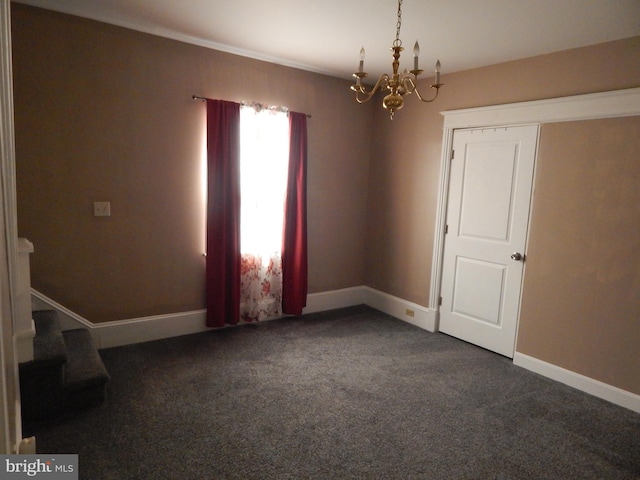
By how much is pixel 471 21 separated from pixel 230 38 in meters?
1.96

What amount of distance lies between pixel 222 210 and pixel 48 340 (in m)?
1.74

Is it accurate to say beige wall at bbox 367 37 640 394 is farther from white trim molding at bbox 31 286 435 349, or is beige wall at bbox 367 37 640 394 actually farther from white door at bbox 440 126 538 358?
white trim molding at bbox 31 286 435 349

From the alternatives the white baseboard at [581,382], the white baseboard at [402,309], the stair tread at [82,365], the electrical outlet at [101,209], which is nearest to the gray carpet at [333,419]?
the white baseboard at [581,382]

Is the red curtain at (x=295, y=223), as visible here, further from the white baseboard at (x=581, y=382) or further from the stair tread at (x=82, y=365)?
the white baseboard at (x=581, y=382)

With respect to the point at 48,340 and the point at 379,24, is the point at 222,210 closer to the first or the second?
the point at 48,340

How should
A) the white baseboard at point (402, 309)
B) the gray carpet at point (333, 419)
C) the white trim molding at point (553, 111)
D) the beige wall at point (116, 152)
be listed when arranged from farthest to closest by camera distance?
the white baseboard at point (402, 309) → the beige wall at point (116, 152) → the white trim molding at point (553, 111) → the gray carpet at point (333, 419)

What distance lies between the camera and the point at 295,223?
4387 mm

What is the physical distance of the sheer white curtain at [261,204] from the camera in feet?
13.1

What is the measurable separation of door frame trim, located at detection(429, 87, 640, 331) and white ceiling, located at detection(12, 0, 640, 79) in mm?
417

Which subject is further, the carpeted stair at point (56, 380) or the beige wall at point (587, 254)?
the beige wall at point (587, 254)

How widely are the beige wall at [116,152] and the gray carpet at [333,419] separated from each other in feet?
2.24

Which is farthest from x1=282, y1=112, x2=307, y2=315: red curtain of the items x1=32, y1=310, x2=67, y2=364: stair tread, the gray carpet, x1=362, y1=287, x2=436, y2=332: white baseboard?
x1=32, y1=310, x2=67, y2=364: stair tread

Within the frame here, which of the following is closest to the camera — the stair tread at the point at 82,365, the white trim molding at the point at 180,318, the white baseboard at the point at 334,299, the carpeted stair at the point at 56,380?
the carpeted stair at the point at 56,380

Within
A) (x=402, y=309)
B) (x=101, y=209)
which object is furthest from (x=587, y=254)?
(x=101, y=209)
